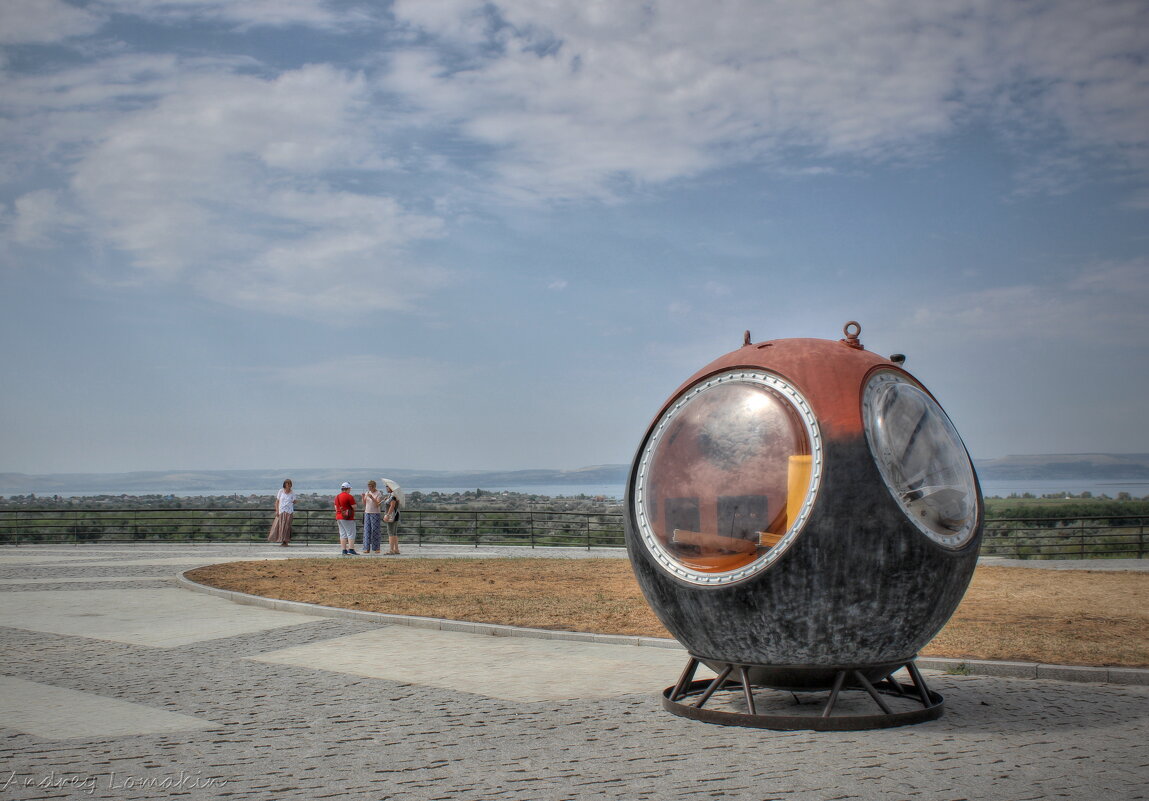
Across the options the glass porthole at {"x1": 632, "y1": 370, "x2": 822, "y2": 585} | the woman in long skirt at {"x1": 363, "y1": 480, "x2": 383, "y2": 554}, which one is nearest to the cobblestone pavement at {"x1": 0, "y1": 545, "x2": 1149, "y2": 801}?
the glass porthole at {"x1": 632, "y1": 370, "x2": 822, "y2": 585}

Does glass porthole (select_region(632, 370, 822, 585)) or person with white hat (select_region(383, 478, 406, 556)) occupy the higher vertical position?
glass porthole (select_region(632, 370, 822, 585))

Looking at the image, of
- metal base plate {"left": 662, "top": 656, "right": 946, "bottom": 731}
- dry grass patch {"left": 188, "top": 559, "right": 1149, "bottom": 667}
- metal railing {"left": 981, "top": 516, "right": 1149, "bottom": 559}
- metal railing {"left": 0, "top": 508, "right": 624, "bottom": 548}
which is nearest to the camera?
metal base plate {"left": 662, "top": 656, "right": 946, "bottom": 731}

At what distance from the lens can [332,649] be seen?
1037cm

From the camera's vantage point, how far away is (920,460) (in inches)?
266

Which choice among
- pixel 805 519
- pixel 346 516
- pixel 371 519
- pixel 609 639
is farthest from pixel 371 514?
pixel 805 519

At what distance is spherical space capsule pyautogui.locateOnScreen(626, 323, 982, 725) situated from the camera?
6.29 metres

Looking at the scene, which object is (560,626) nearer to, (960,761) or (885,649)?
(885,649)

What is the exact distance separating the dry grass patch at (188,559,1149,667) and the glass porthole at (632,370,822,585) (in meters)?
4.06

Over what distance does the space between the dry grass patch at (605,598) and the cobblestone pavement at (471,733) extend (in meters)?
1.48

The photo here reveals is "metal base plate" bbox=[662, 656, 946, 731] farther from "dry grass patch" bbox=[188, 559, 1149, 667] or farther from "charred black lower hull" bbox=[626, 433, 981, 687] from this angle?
"dry grass patch" bbox=[188, 559, 1149, 667]

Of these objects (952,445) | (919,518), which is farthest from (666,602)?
(952,445)

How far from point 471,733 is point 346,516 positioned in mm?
20245

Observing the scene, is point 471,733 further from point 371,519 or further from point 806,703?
point 371,519

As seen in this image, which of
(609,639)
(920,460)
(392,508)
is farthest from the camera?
(392,508)
